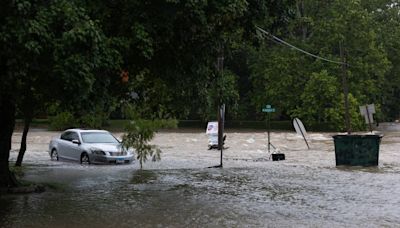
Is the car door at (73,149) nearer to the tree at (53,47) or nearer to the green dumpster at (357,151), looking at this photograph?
the green dumpster at (357,151)

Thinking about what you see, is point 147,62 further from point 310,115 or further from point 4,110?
point 310,115

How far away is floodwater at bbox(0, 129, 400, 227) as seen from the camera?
393 inches

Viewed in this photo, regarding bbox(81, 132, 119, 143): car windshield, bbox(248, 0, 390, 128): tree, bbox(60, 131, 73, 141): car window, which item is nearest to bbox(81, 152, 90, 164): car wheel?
bbox(81, 132, 119, 143): car windshield

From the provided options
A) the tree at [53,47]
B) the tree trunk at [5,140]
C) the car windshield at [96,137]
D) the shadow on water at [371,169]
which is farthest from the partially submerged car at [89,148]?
the tree at [53,47]

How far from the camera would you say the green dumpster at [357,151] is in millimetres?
21188

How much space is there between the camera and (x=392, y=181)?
16.8m

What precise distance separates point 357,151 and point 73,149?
10957mm

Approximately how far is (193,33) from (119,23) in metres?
1.43

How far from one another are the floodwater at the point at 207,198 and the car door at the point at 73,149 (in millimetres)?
2724

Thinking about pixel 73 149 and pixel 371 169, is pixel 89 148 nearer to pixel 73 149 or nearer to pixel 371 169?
pixel 73 149

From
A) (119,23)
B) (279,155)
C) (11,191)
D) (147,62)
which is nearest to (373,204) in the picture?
(147,62)

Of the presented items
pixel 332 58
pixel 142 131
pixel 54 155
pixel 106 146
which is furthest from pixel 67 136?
pixel 332 58

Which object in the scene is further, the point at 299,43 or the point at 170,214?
the point at 299,43

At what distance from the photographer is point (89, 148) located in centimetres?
2244
